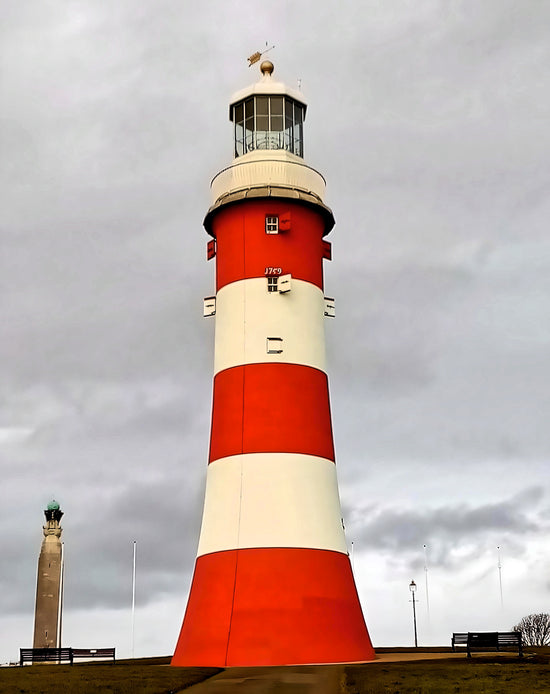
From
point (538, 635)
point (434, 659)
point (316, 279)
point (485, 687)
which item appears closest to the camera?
point (485, 687)

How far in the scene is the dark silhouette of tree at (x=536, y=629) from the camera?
67.0 meters

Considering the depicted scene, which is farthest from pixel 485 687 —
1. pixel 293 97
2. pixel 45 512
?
pixel 45 512

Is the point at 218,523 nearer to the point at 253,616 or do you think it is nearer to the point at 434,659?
the point at 253,616

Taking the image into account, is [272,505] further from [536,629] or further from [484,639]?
[536,629]

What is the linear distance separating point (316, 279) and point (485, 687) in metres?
16.3

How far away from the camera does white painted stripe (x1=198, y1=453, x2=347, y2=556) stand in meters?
31.6

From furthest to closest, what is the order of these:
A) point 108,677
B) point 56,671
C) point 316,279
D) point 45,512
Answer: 1. point 45,512
2. point 316,279
3. point 56,671
4. point 108,677

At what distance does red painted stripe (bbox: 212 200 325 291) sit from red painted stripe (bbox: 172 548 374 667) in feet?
30.1

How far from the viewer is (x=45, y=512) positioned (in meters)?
63.3

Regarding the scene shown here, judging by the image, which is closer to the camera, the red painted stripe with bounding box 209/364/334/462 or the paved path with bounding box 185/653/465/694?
the paved path with bounding box 185/653/465/694

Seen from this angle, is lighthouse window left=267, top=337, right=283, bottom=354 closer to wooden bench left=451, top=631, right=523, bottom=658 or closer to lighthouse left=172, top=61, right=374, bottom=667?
lighthouse left=172, top=61, right=374, bottom=667

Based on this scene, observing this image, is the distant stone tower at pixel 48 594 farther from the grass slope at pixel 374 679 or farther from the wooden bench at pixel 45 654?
the grass slope at pixel 374 679

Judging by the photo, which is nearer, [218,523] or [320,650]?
[320,650]

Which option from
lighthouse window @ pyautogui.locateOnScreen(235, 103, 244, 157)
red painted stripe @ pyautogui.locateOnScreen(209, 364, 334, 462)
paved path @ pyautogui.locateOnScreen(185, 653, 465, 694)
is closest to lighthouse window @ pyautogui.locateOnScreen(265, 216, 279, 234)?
lighthouse window @ pyautogui.locateOnScreen(235, 103, 244, 157)
